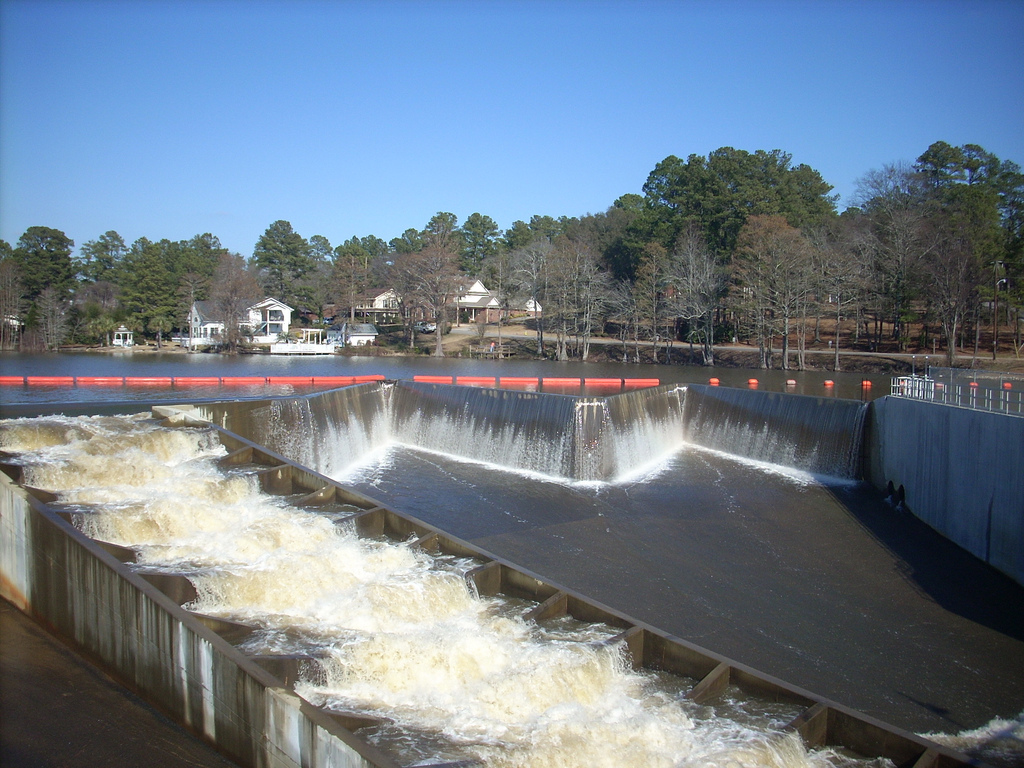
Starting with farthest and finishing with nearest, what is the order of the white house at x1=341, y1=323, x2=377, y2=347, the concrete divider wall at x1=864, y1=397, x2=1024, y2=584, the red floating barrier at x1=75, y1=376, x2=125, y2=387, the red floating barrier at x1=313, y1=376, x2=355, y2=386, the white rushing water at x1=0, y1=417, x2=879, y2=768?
the white house at x1=341, y1=323, x2=377, y2=347, the red floating barrier at x1=313, y1=376, x2=355, y2=386, the red floating barrier at x1=75, y1=376, x2=125, y2=387, the concrete divider wall at x1=864, y1=397, x2=1024, y2=584, the white rushing water at x1=0, y1=417, x2=879, y2=768

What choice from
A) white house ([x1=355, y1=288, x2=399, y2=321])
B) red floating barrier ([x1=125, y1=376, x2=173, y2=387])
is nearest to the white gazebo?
white house ([x1=355, y1=288, x2=399, y2=321])

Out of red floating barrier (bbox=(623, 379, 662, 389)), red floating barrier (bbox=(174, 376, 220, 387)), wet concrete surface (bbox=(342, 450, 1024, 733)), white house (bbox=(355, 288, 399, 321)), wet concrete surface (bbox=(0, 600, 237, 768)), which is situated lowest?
wet concrete surface (bbox=(342, 450, 1024, 733))

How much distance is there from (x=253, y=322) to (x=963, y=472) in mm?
55263

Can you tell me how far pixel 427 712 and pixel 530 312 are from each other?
219ft

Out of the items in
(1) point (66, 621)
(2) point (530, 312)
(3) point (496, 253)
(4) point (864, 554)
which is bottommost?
(4) point (864, 554)

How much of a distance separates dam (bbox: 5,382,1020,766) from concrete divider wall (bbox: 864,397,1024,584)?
1316 mm

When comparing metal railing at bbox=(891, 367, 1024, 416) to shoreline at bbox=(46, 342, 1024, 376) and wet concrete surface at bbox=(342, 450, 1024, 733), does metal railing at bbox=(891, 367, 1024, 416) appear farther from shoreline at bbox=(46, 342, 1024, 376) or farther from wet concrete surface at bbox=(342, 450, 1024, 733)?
shoreline at bbox=(46, 342, 1024, 376)

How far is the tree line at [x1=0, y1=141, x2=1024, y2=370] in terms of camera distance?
38.8 metres

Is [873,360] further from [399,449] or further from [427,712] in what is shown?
[427,712]

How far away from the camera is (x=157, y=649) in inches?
257

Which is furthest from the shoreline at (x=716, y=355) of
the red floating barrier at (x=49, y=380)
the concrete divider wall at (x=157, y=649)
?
the concrete divider wall at (x=157, y=649)

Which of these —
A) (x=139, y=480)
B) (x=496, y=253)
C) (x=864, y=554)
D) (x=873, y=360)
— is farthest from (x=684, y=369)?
(x=496, y=253)

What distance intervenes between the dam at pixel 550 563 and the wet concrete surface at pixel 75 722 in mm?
422

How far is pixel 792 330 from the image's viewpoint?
156 feet
